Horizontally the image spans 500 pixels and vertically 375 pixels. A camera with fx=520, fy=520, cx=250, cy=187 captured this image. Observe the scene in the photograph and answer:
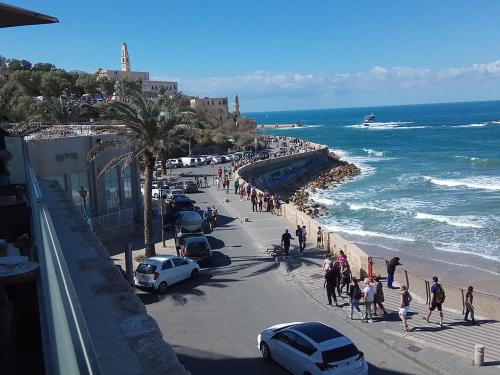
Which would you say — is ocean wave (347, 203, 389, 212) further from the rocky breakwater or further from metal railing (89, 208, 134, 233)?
metal railing (89, 208, 134, 233)

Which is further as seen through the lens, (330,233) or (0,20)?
(330,233)

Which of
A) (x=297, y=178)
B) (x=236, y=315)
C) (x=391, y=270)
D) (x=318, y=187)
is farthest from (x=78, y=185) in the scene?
(x=297, y=178)

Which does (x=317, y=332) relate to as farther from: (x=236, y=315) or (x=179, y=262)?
(x=179, y=262)

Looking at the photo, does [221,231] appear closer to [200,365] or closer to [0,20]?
[200,365]

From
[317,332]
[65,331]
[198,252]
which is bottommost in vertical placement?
[198,252]

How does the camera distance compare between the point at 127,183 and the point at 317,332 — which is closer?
the point at 317,332

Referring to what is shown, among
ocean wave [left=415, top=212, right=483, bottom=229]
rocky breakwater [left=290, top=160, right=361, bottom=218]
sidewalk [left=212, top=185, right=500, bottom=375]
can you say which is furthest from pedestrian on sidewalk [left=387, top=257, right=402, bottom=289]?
rocky breakwater [left=290, top=160, right=361, bottom=218]

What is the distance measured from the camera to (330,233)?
69.0 ft

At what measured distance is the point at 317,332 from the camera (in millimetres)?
10234

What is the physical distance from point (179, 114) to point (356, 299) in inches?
371

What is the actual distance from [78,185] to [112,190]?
6.72 ft

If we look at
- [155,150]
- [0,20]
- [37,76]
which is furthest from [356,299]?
[37,76]

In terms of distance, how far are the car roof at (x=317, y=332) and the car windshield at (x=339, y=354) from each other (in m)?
0.30

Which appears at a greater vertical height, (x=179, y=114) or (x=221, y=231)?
(x=179, y=114)
